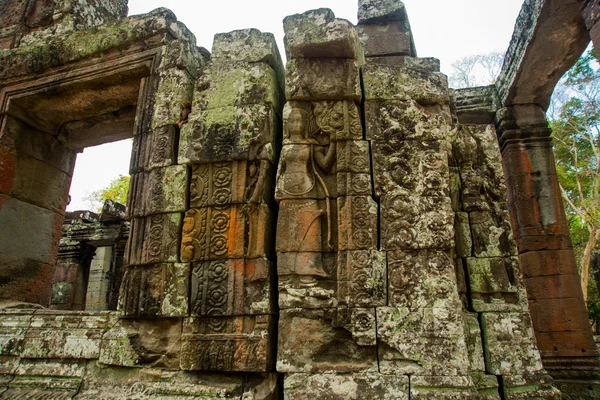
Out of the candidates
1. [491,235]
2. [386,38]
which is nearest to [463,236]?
[491,235]

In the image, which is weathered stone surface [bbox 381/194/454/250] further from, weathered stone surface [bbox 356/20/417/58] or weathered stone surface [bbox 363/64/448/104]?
weathered stone surface [bbox 356/20/417/58]

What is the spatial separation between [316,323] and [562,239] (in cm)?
626

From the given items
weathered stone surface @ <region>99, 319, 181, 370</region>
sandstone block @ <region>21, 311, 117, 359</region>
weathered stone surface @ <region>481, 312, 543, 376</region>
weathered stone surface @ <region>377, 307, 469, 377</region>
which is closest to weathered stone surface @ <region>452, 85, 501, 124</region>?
weathered stone surface @ <region>481, 312, 543, 376</region>

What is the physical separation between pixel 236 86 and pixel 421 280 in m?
2.48

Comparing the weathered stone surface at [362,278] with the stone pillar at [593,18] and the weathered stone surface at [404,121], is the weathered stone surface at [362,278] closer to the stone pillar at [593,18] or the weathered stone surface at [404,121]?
the weathered stone surface at [404,121]

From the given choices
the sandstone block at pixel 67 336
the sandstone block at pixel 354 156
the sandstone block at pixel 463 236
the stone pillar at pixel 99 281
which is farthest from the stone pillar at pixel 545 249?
the stone pillar at pixel 99 281

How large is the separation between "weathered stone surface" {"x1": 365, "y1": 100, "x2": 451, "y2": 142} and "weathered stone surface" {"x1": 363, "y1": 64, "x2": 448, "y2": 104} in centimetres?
7

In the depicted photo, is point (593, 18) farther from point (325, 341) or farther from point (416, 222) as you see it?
point (325, 341)

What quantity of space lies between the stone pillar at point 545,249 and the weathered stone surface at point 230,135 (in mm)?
5899

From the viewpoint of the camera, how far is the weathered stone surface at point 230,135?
3914 mm

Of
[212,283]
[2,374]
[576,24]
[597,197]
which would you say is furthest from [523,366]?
[597,197]

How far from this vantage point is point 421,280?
3348 mm

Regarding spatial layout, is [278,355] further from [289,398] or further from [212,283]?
[212,283]

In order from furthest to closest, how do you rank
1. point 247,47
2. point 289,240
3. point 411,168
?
point 247,47 < point 411,168 < point 289,240
